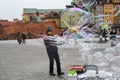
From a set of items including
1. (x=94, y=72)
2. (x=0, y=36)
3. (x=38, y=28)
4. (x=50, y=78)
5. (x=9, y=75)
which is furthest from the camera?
(x=38, y=28)

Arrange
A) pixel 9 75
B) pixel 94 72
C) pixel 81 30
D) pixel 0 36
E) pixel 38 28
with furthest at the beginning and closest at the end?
pixel 38 28, pixel 0 36, pixel 81 30, pixel 9 75, pixel 94 72

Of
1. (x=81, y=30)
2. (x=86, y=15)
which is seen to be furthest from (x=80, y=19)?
(x=81, y=30)

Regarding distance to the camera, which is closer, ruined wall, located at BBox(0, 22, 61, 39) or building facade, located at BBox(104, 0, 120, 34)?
building facade, located at BBox(104, 0, 120, 34)

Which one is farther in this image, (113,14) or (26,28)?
(26,28)

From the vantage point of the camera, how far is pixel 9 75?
1264 cm

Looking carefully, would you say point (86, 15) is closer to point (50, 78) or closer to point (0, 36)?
point (50, 78)

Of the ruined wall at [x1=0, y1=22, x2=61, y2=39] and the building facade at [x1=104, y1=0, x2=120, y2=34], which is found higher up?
the building facade at [x1=104, y1=0, x2=120, y2=34]

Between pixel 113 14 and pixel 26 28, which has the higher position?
pixel 113 14

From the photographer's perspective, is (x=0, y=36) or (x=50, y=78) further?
(x=0, y=36)

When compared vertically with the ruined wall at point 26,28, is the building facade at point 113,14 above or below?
above

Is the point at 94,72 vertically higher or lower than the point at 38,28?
higher

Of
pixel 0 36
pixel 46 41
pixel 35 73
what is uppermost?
pixel 46 41

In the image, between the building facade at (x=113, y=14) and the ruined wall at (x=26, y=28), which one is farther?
the ruined wall at (x=26, y=28)

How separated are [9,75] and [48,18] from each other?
74.8 m
